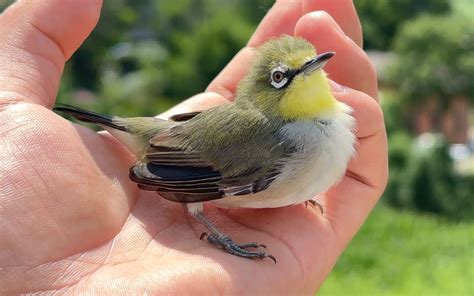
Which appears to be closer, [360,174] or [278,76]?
[278,76]

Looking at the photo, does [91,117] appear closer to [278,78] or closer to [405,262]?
[278,78]

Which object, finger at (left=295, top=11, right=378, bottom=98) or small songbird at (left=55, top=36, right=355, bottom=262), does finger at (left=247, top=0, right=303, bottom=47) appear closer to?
finger at (left=295, top=11, right=378, bottom=98)

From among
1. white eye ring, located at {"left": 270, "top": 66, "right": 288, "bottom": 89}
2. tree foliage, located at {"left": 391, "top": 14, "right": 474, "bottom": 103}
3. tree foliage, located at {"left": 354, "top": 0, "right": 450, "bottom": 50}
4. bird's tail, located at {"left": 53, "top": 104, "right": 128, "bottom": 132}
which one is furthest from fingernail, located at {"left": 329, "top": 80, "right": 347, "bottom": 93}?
tree foliage, located at {"left": 391, "top": 14, "right": 474, "bottom": 103}

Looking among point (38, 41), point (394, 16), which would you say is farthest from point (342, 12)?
point (394, 16)

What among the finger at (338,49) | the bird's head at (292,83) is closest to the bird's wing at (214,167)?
the bird's head at (292,83)

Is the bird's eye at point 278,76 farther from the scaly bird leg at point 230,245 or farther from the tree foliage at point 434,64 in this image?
the tree foliage at point 434,64

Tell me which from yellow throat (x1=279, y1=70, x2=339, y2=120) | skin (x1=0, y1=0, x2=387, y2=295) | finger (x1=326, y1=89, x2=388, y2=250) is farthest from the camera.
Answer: finger (x1=326, y1=89, x2=388, y2=250)
